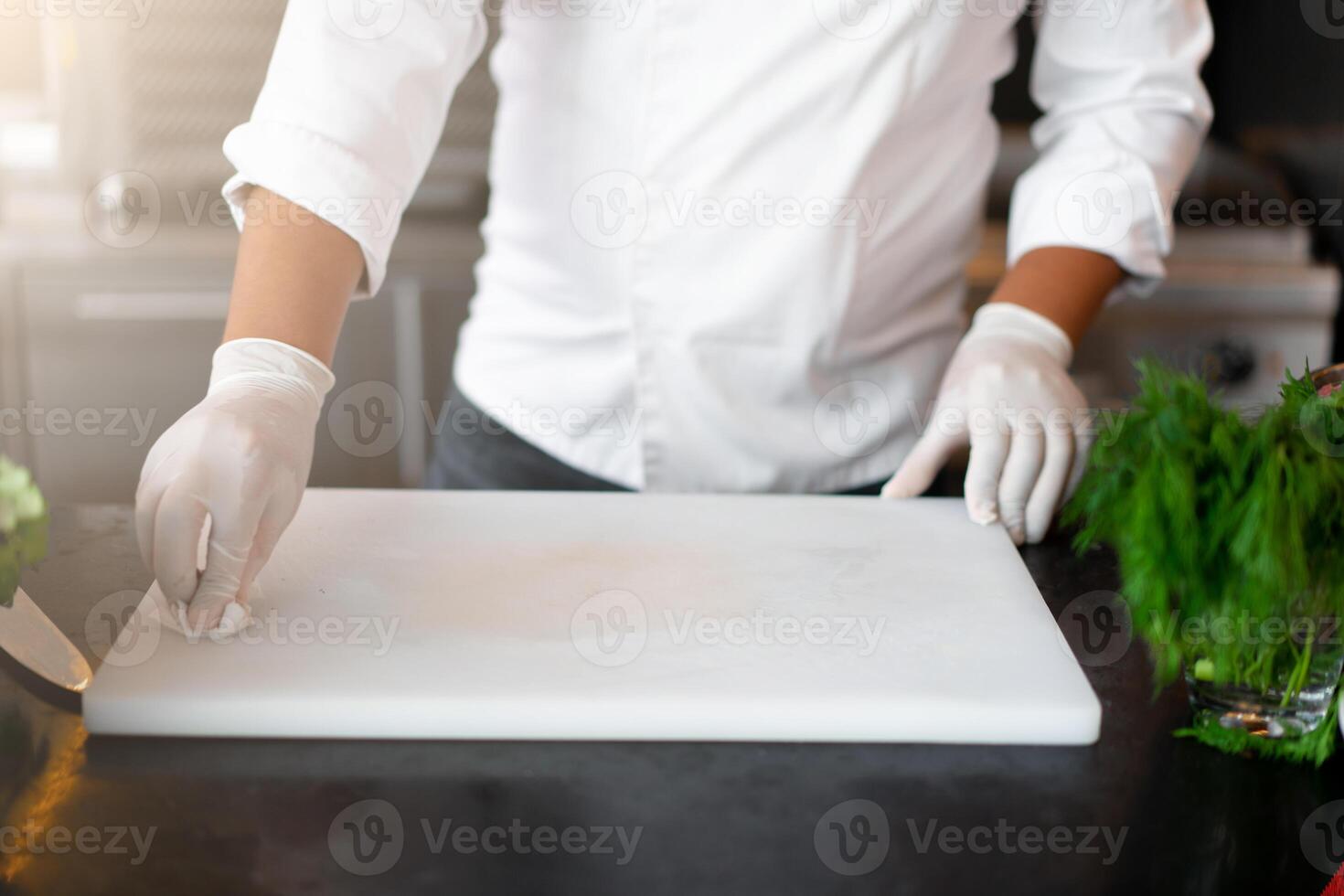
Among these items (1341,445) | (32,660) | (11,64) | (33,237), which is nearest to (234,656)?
(32,660)

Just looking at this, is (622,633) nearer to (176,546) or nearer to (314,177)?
(176,546)

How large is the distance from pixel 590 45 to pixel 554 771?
68 centimetres

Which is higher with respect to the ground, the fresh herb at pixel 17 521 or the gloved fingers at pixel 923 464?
the fresh herb at pixel 17 521

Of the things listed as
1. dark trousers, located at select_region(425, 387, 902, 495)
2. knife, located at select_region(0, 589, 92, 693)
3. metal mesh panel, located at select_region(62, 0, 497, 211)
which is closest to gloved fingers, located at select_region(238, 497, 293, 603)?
knife, located at select_region(0, 589, 92, 693)

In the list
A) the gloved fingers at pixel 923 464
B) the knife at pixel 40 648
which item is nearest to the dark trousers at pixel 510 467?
the gloved fingers at pixel 923 464

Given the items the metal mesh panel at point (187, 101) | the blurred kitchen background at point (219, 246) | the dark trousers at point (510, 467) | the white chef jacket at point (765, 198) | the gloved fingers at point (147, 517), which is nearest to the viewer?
the gloved fingers at point (147, 517)

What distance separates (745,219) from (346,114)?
35 cm

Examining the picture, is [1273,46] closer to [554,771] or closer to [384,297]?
[384,297]

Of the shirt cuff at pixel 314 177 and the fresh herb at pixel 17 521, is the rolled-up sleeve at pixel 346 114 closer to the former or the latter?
the shirt cuff at pixel 314 177

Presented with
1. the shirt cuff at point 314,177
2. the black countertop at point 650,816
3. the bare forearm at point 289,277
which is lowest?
the black countertop at point 650,816

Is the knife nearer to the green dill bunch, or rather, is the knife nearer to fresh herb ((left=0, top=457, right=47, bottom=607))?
fresh herb ((left=0, top=457, right=47, bottom=607))

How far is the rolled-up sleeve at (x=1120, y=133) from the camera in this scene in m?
1.11

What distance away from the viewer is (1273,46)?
1.95 m

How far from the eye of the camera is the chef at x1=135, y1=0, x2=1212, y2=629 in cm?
92
